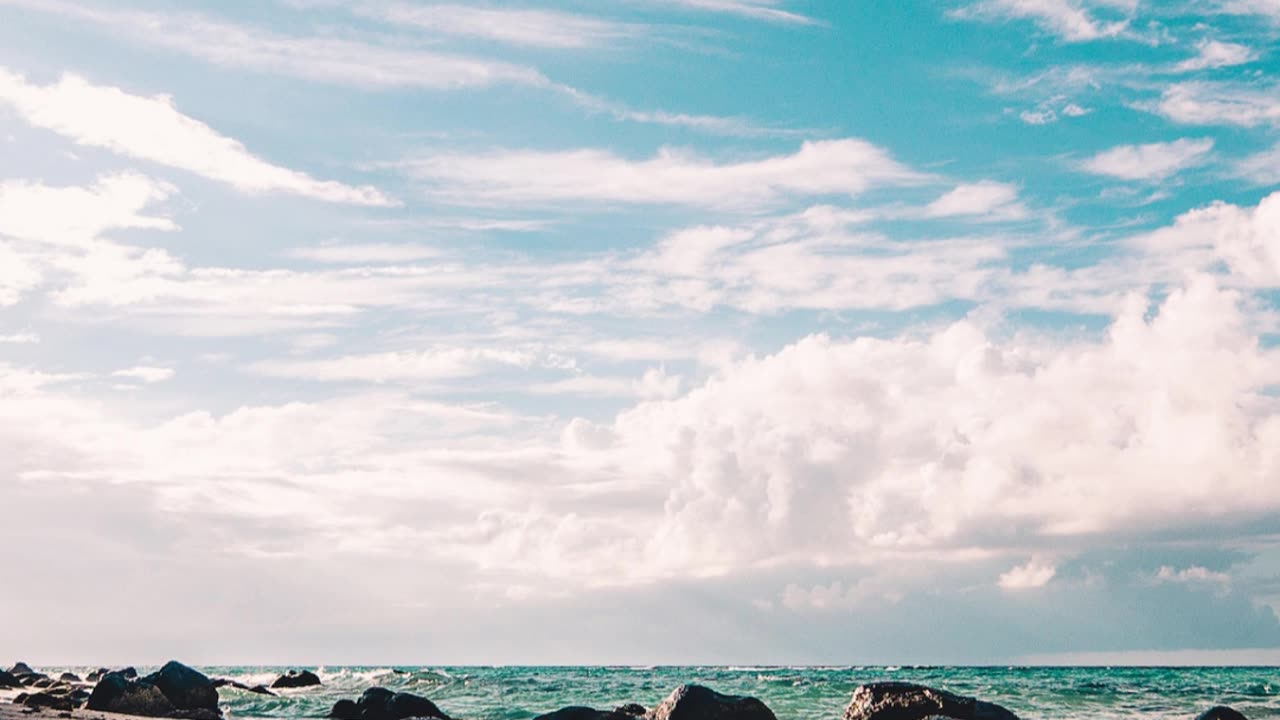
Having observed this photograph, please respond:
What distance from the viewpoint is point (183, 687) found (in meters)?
39.2

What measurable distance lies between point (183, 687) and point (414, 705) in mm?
9842

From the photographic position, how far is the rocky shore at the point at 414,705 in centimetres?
2575

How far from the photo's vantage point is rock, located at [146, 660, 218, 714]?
38656 mm

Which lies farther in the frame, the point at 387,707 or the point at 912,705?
the point at 387,707

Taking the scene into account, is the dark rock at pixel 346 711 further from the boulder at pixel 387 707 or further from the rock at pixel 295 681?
the rock at pixel 295 681

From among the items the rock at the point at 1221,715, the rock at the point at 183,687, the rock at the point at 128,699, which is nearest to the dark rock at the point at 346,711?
the rock at the point at 183,687

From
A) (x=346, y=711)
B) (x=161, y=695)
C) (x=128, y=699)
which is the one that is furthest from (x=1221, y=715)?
(x=128, y=699)

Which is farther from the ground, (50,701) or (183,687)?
(183,687)

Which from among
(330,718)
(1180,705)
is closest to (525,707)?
(330,718)

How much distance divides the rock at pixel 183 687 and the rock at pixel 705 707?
1972cm

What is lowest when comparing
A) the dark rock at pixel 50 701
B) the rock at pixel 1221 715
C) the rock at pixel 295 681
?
the rock at pixel 1221 715

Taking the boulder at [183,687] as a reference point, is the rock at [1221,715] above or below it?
below

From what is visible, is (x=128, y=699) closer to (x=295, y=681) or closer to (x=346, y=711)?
(x=346, y=711)

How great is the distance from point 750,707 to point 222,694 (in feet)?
124
